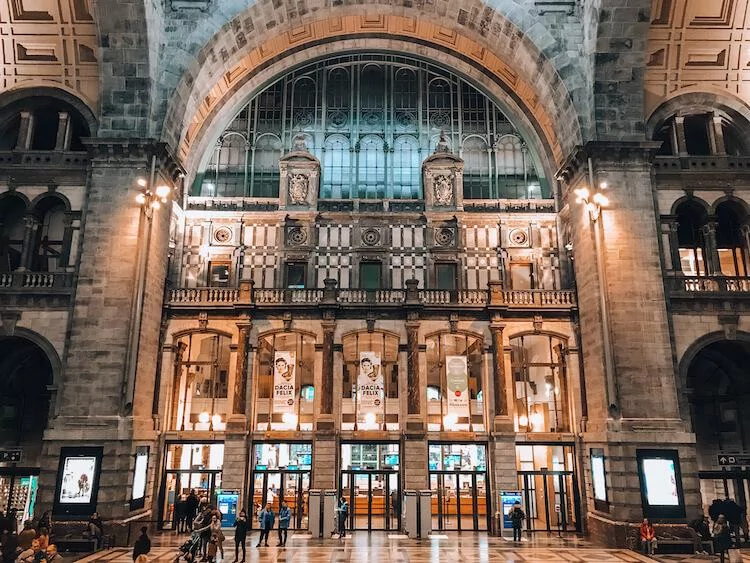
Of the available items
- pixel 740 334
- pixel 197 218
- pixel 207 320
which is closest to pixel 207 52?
pixel 197 218

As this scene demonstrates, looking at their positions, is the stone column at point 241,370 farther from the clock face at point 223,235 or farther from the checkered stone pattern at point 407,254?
the checkered stone pattern at point 407,254

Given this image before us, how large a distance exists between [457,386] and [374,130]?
54.2 feet

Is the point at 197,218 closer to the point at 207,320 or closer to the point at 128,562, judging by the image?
the point at 207,320

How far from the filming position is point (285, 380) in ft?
87.3

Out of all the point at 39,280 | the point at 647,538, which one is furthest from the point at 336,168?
the point at 647,538

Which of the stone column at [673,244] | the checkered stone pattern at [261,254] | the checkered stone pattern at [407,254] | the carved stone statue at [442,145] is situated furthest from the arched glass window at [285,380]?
the stone column at [673,244]

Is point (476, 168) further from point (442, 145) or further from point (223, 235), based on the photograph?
point (223, 235)

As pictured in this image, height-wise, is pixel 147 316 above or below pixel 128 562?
above

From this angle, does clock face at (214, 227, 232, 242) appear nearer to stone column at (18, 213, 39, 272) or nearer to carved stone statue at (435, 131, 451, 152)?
stone column at (18, 213, 39, 272)

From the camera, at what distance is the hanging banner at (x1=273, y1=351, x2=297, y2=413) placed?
86.4 ft

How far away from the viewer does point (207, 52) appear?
27.3 m

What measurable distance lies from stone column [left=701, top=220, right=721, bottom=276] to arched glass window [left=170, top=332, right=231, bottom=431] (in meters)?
23.5

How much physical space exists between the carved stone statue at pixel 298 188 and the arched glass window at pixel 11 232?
1306 cm

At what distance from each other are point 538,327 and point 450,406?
6.01 meters
